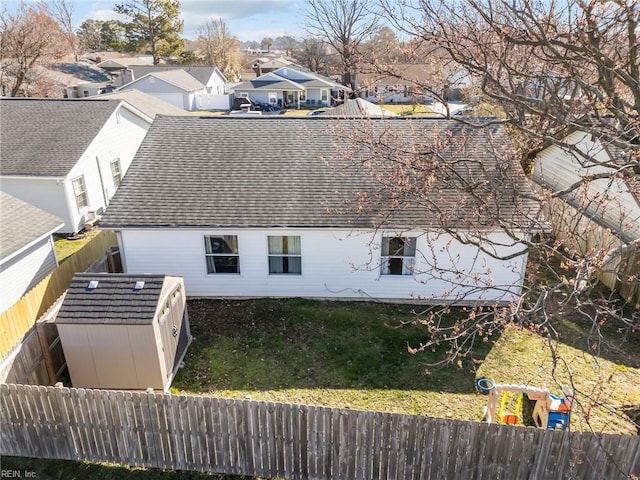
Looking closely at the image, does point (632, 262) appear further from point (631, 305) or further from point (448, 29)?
point (448, 29)

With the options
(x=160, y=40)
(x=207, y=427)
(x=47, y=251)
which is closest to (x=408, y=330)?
(x=207, y=427)

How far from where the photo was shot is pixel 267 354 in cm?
1082

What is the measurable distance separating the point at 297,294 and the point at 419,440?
6.96 m

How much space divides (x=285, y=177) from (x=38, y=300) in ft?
24.6

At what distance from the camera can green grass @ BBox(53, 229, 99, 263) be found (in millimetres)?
16422

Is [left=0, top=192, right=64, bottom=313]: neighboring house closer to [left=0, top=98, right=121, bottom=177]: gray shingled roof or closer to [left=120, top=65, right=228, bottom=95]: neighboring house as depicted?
[left=0, top=98, right=121, bottom=177]: gray shingled roof

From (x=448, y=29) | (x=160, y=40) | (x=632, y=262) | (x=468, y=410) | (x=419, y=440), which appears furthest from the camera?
(x=160, y=40)

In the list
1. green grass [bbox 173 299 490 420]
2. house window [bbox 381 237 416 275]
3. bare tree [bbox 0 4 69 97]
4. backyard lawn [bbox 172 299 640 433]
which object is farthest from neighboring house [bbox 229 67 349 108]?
backyard lawn [bbox 172 299 640 433]

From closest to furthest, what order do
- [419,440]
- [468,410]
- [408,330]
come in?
[419,440] → [468,410] → [408,330]

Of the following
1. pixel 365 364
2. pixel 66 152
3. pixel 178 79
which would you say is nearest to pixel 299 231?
pixel 365 364

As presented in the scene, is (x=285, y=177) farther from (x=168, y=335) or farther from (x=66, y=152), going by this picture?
(x=66, y=152)

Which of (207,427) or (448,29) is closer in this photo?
(207,427)

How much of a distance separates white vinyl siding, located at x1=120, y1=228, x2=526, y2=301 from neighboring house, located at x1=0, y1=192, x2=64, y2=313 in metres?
2.34

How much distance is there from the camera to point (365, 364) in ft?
34.3
